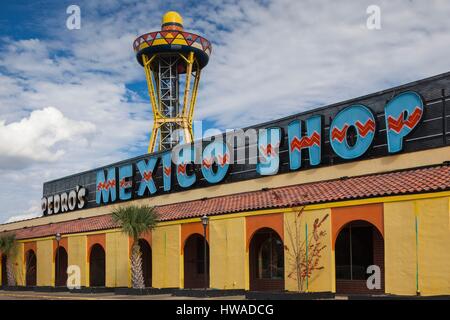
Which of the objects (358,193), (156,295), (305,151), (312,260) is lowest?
(156,295)

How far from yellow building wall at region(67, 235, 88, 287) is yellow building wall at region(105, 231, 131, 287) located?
3.03m

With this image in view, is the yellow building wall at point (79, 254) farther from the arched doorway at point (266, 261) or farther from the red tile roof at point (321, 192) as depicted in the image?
the arched doorway at point (266, 261)

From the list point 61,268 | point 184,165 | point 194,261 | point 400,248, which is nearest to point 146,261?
point 194,261

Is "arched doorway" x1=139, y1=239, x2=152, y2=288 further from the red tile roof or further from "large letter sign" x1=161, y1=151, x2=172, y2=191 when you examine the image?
"large letter sign" x1=161, y1=151, x2=172, y2=191

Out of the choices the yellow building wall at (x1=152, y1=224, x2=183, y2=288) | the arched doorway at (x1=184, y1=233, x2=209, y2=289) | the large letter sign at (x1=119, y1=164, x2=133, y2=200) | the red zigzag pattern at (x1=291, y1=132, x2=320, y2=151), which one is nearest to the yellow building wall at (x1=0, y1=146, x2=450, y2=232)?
the large letter sign at (x1=119, y1=164, x2=133, y2=200)

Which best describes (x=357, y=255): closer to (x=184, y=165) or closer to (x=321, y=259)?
(x=321, y=259)

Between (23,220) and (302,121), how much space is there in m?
38.8

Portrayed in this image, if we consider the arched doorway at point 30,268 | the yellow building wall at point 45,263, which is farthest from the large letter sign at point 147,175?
the arched doorway at point 30,268

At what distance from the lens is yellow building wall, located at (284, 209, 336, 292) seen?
2655cm

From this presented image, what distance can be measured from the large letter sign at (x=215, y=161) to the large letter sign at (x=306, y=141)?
551 centimetres

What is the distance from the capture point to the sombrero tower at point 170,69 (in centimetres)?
7181

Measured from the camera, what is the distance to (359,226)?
28.3 m
